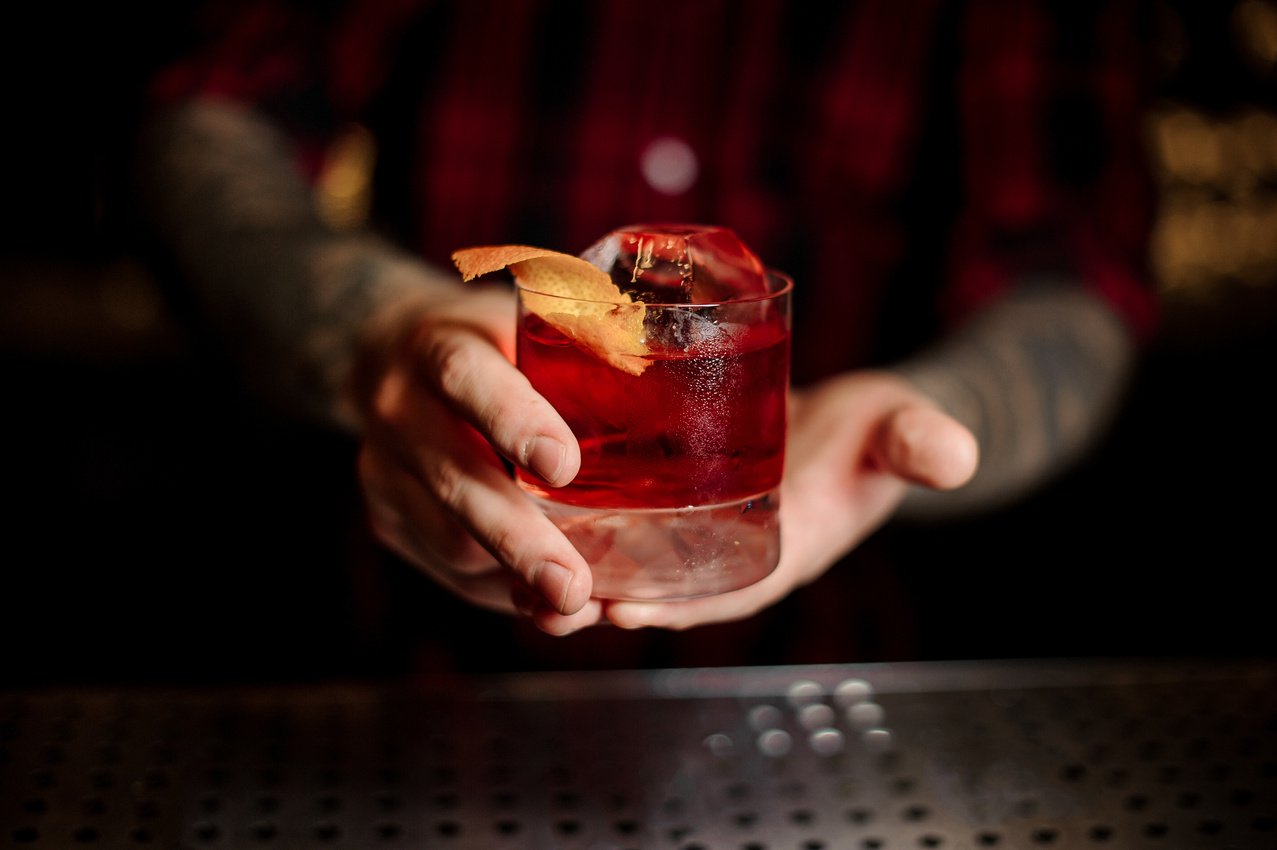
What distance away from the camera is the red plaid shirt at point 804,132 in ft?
6.59

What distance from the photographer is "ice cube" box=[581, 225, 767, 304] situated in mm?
985

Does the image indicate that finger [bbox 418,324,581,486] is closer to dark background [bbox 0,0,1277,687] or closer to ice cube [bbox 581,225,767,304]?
ice cube [bbox 581,225,767,304]

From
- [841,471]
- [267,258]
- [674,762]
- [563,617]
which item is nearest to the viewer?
[563,617]

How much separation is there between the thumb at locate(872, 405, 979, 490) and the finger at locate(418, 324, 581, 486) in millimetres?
324

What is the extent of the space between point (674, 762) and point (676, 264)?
62 cm

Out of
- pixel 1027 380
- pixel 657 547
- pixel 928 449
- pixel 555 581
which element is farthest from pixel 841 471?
pixel 1027 380

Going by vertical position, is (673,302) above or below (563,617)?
above

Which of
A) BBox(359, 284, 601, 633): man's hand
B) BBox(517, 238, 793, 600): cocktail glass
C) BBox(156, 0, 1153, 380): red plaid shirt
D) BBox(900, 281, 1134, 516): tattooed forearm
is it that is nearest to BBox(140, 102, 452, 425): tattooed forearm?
BBox(156, 0, 1153, 380): red plaid shirt

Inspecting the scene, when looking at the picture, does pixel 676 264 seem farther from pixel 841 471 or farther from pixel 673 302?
pixel 841 471

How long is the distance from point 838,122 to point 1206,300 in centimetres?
153

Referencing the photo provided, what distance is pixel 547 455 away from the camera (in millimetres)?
892

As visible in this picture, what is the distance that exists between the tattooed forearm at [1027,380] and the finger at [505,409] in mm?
835

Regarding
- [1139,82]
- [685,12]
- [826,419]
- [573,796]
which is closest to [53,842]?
[573,796]

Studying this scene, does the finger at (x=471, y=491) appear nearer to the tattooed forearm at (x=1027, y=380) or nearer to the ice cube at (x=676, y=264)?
the ice cube at (x=676, y=264)
